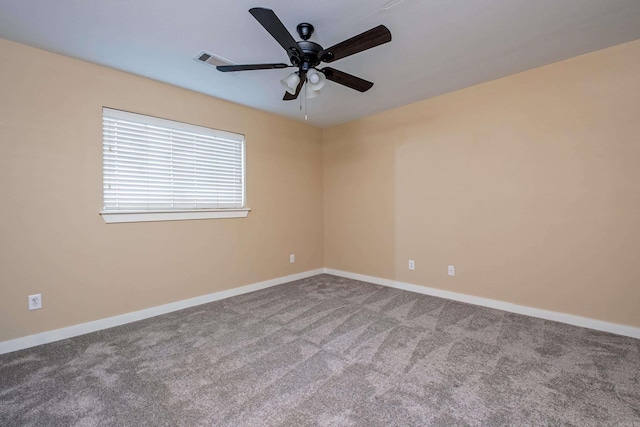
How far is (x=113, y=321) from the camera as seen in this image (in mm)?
2633

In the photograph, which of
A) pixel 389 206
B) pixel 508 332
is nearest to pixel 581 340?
pixel 508 332

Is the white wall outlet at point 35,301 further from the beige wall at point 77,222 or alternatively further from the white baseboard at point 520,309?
the white baseboard at point 520,309

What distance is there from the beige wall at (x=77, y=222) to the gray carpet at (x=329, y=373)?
0.38 meters

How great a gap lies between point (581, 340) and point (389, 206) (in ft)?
7.51

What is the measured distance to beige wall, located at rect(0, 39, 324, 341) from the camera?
7.19 ft

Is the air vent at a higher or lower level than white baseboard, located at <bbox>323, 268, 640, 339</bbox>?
higher

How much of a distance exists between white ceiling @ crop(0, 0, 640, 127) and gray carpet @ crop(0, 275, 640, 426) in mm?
2397

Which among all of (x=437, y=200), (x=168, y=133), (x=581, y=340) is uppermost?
(x=168, y=133)

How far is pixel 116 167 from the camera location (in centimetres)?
267

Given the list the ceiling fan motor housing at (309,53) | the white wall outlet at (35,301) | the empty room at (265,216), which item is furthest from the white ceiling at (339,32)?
the white wall outlet at (35,301)

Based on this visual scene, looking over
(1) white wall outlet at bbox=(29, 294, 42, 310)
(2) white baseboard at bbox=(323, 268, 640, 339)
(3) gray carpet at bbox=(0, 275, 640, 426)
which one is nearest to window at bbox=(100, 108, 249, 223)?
(1) white wall outlet at bbox=(29, 294, 42, 310)

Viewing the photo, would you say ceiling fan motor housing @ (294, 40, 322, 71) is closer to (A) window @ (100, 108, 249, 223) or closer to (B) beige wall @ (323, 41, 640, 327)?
(A) window @ (100, 108, 249, 223)

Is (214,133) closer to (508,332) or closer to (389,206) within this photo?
(389,206)

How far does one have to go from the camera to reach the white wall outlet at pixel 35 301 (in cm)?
226
